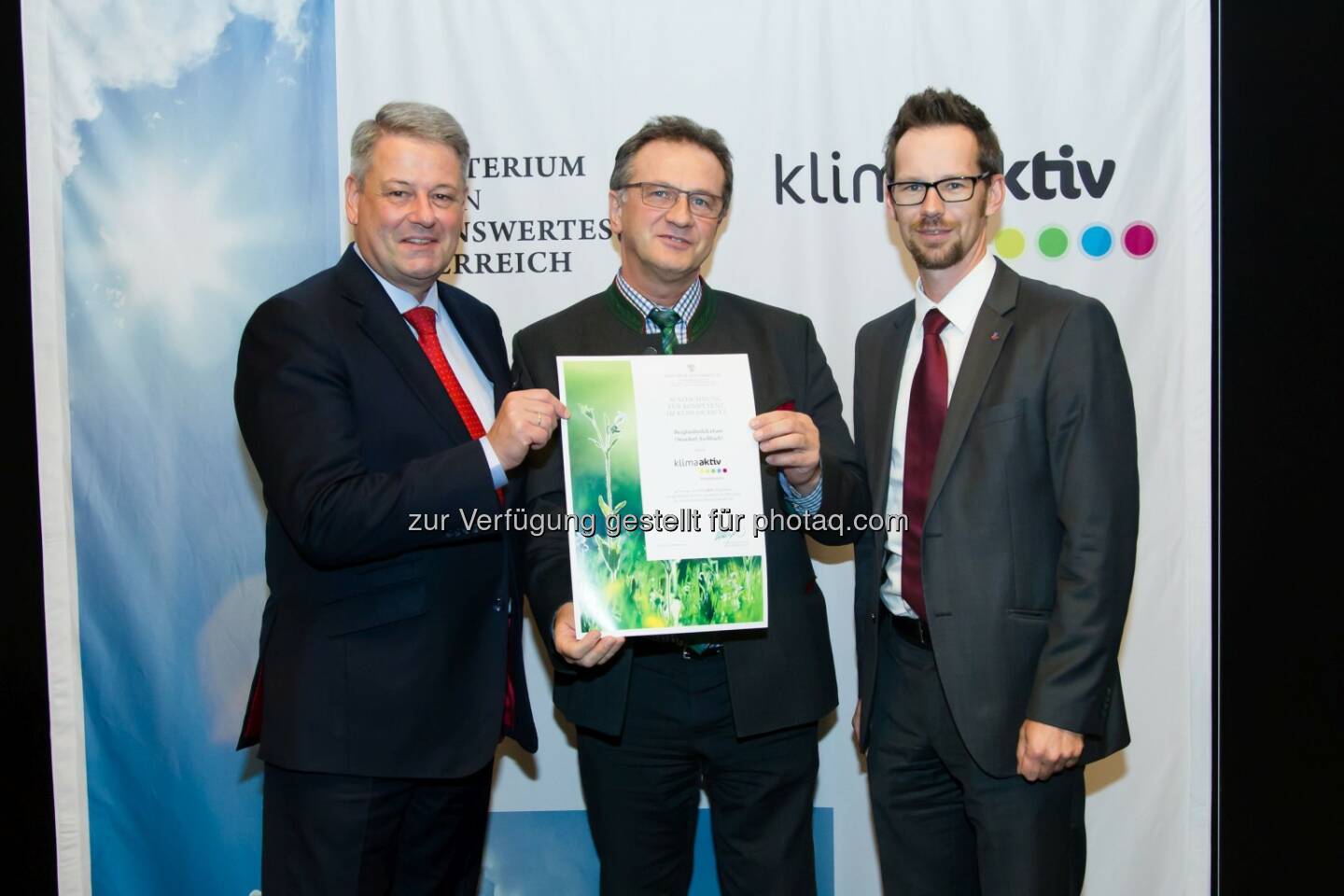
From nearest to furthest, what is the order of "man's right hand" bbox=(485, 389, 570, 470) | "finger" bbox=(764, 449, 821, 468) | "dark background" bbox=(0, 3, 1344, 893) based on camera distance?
"man's right hand" bbox=(485, 389, 570, 470), "finger" bbox=(764, 449, 821, 468), "dark background" bbox=(0, 3, 1344, 893)

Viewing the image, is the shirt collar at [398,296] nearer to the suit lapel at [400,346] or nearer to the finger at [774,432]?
the suit lapel at [400,346]

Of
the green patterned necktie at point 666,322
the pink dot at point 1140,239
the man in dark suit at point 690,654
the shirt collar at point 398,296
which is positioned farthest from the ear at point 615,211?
the pink dot at point 1140,239

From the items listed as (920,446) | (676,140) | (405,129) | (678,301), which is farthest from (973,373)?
(405,129)

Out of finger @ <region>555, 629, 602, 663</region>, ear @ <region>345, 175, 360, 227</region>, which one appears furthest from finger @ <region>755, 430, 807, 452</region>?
ear @ <region>345, 175, 360, 227</region>

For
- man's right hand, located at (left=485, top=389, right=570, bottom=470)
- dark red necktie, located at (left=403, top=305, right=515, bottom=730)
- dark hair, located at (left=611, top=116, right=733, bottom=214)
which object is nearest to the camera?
man's right hand, located at (left=485, top=389, right=570, bottom=470)

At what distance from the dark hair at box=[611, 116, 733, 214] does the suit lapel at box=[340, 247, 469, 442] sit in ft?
2.05

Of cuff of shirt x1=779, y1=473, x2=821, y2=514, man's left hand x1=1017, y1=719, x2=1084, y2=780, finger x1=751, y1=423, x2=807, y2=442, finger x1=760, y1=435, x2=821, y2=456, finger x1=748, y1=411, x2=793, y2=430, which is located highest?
finger x1=748, y1=411, x2=793, y2=430

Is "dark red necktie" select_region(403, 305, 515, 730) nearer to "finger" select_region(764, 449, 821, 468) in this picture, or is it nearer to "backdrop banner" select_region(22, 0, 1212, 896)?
"finger" select_region(764, 449, 821, 468)

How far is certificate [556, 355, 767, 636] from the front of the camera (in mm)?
2111

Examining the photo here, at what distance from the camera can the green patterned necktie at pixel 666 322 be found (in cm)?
238

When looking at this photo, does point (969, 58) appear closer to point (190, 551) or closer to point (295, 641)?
point (295, 641)

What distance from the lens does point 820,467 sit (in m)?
2.23

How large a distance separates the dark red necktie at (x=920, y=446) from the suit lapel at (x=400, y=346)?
3.27ft
